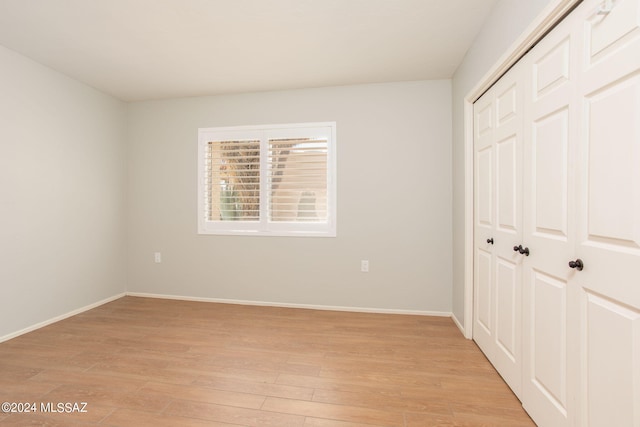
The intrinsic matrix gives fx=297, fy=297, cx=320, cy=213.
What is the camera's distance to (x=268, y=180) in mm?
3574

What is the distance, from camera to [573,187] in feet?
4.28

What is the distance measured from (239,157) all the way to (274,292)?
1.70m

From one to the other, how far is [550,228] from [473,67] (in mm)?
1674

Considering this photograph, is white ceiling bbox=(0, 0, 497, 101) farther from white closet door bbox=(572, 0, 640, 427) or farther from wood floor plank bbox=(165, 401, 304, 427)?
wood floor plank bbox=(165, 401, 304, 427)

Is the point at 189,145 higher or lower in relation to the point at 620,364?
higher

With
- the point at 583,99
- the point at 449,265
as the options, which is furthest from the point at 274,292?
the point at 583,99

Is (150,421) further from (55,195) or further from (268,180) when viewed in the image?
(55,195)

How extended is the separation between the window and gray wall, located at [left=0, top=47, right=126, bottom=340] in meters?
1.13

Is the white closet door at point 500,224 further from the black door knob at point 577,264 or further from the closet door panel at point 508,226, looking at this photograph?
the black door knob at point 577,264

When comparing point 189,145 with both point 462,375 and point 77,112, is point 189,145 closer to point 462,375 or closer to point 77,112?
point 77,112

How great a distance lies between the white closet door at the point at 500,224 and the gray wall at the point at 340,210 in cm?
73

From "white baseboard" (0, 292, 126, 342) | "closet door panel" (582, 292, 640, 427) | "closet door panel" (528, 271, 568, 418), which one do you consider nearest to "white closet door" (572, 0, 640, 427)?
"closet door panel" (582, 292, 640, 427)

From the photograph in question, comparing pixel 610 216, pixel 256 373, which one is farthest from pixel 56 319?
pixel 610 216

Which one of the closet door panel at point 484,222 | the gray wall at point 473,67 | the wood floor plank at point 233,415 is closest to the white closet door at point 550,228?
the gray wall at point 473,67
